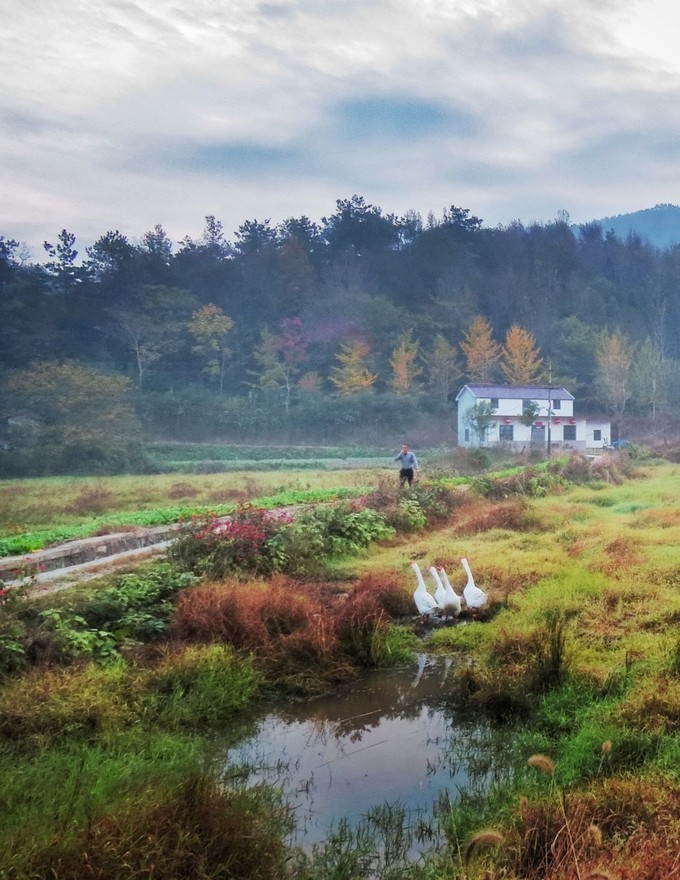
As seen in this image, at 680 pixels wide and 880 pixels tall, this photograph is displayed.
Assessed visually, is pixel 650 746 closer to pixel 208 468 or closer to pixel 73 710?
pixel 73 710

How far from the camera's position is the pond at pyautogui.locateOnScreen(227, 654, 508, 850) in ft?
13.8

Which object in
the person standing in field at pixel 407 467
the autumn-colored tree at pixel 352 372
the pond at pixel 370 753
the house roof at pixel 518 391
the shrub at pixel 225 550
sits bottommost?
the pond at pixel 370 753

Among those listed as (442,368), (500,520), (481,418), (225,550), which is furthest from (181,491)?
(442,368)

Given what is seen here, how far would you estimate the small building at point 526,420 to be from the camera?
29.3m

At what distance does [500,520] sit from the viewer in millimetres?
12062

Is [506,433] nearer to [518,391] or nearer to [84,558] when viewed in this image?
[518,391]

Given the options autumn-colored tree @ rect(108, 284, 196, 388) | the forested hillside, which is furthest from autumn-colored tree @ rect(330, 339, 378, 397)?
autumn-colored tree @ rect(108, 284, 196, 388)

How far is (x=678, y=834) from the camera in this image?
337cm

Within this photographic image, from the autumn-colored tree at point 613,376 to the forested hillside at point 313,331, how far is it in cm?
12

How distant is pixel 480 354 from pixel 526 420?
6158mm

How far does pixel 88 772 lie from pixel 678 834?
2.96 meters

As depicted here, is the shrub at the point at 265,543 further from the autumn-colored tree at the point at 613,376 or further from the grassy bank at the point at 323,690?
the autumn-colored tree at the point at 613,376

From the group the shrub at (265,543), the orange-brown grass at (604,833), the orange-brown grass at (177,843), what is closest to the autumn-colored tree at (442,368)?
the shrub at (265,543)

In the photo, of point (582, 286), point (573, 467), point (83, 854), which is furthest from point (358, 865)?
point (582, 286)
